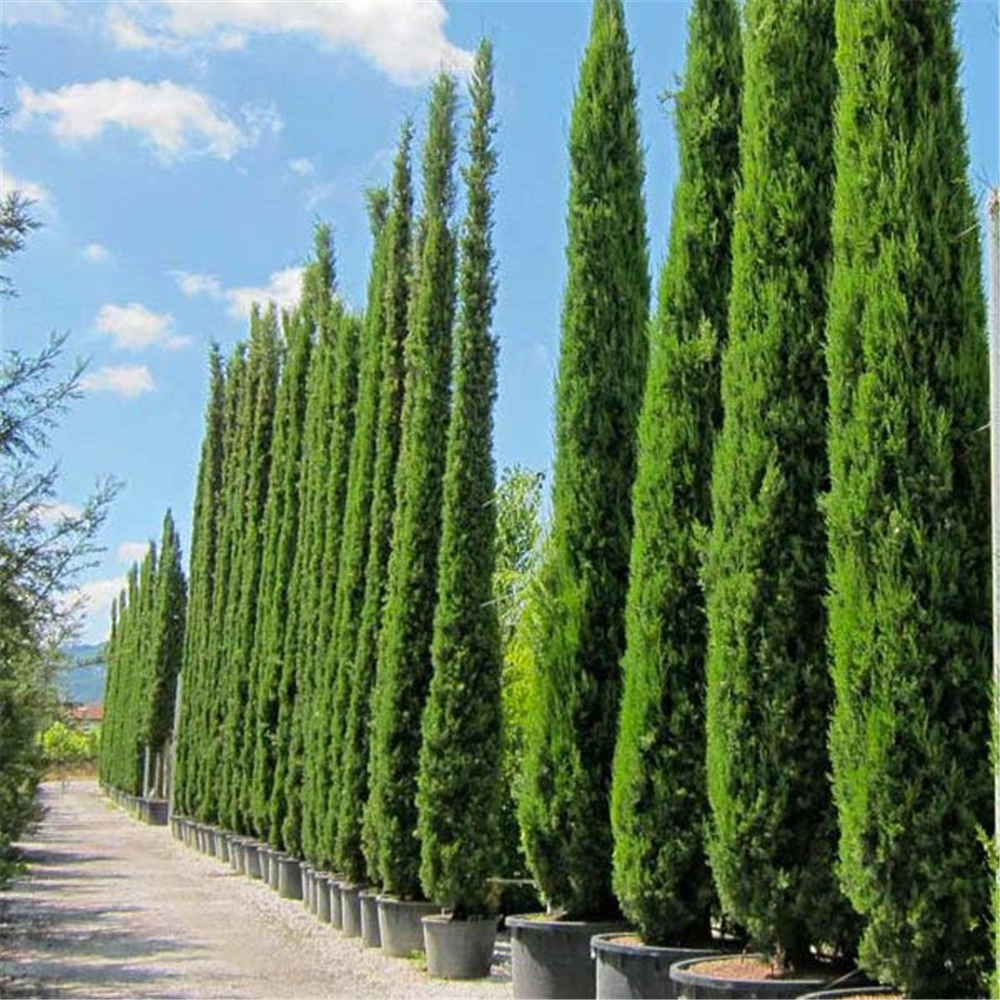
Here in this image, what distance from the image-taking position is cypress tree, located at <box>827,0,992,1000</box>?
19.2 feet

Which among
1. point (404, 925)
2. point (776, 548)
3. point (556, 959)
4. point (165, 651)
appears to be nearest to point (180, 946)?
point (404, 925)

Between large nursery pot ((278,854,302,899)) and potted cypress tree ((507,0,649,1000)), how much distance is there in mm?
9695

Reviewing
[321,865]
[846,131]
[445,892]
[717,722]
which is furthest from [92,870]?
[846,131]

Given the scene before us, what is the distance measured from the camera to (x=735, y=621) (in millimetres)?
7270

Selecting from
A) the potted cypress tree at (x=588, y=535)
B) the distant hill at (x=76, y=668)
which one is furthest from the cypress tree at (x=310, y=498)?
the potted cypress tree at (x=588, y=535)

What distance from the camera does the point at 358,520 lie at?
16625 mm

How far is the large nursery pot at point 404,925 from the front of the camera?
43.4 feet

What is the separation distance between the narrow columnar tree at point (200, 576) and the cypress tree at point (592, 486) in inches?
833

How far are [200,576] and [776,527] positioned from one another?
86.3ft

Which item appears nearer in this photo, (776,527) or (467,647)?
(776,527)

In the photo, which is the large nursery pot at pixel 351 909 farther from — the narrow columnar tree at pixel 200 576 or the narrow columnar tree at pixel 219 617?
the narrow columnar tree at pixel 200 576

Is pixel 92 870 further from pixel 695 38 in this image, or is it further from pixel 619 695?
pixel 695 38

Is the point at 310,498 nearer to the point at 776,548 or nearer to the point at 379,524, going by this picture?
the point at 379,524

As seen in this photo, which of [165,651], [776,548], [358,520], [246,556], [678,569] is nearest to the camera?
[776,548]
